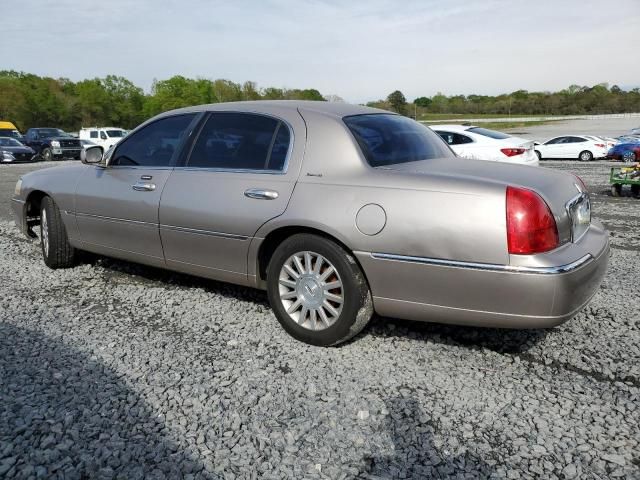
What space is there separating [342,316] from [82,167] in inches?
124

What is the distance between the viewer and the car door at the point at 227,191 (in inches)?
145

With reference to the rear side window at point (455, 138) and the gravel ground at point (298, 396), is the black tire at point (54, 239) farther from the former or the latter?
the rear side window at point (455, 138)

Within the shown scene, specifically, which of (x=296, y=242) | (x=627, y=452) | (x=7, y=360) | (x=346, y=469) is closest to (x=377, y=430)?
(x=346, y=469)

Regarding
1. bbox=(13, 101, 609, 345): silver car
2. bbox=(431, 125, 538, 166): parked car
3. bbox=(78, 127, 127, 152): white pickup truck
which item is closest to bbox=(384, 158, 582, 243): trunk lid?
bbox=(13, 101, 609, 345): silver car

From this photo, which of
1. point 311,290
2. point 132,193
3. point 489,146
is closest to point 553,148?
point 489,146

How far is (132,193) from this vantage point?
14.7 ft

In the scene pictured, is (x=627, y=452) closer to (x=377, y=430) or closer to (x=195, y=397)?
(x=377, y=430)

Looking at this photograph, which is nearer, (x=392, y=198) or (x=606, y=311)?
(x=392, y=198)

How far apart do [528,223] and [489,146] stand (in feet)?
35.1

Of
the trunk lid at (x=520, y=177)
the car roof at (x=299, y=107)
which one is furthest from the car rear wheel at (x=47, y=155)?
the trunk lid at (x=520, y=177)

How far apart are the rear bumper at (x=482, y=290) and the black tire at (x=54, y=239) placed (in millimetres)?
3392

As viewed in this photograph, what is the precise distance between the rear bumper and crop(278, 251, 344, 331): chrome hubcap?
0.91ft

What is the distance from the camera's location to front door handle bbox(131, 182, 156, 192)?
14.2 feet

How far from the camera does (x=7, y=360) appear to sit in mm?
3363
